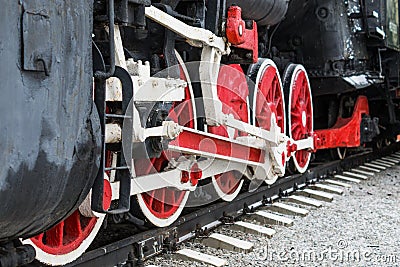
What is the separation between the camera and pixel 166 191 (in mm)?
3967

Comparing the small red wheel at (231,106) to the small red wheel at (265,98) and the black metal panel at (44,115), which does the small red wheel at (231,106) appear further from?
the black metal panel at (44,115)

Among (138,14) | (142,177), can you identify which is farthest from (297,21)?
(138,14)

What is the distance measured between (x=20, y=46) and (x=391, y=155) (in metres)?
8.86

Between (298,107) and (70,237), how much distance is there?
336 centimetres

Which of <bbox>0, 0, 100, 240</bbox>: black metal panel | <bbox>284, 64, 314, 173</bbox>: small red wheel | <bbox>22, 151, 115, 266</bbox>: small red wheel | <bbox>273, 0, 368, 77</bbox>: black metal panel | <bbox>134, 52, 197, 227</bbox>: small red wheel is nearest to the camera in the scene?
<bbox>0, 0, 100, 240</bbox>: black metal panel

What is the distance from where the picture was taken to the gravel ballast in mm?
3711

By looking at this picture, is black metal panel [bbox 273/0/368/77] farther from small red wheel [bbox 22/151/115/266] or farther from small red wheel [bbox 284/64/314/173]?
small red wheel [bbox 22/151/115/266]

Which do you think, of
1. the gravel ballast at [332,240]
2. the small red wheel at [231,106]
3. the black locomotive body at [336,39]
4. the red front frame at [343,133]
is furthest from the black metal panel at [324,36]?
the small red wheel at [231,106]

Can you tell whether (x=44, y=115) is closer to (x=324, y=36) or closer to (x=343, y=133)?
(x=324, y=36)

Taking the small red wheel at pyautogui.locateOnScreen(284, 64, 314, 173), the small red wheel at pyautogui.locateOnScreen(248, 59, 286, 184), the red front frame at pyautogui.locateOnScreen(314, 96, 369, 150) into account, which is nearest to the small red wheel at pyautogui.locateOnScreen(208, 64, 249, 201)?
the small red wheel at pyautogui.locateOnScreen(248, 59, 286, 184)

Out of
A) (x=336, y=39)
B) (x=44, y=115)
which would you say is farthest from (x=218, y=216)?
(x=44, y=115)

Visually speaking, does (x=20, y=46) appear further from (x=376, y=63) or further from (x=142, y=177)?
(x=376, y=63)

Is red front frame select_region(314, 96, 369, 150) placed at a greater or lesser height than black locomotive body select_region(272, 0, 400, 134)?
lesser

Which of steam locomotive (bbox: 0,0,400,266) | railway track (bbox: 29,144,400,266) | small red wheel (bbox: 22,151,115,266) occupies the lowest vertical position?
railway track (bbox: 29,144,400,266)
